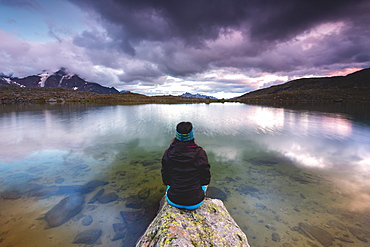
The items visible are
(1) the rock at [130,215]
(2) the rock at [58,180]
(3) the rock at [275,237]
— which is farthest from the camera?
(2) the rock at [58,180]

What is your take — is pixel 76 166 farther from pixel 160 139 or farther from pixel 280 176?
pixel 280 176

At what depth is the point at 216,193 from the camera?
9.12 m

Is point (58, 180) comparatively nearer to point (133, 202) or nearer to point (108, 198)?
point (108, 198)

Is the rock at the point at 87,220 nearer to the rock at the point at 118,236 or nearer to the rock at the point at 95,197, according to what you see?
the rock at the point at 95,197

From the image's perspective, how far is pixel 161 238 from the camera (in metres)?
4.17

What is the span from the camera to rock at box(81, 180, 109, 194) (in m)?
9.25

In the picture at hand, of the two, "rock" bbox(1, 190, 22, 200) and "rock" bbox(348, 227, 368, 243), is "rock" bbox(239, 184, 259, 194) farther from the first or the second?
"rock" bbox(1, 190, 22, 200)

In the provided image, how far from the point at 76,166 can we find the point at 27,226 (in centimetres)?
642

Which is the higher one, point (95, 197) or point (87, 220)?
point (95, 197)

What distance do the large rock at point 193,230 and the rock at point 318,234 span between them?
11.3 ft

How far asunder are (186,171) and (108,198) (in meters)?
5.92

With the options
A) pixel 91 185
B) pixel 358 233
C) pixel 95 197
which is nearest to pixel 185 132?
pixel 95 197

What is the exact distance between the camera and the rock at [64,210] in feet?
22.7

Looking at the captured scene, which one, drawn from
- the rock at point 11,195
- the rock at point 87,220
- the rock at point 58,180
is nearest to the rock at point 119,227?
the rock at point 87,220
